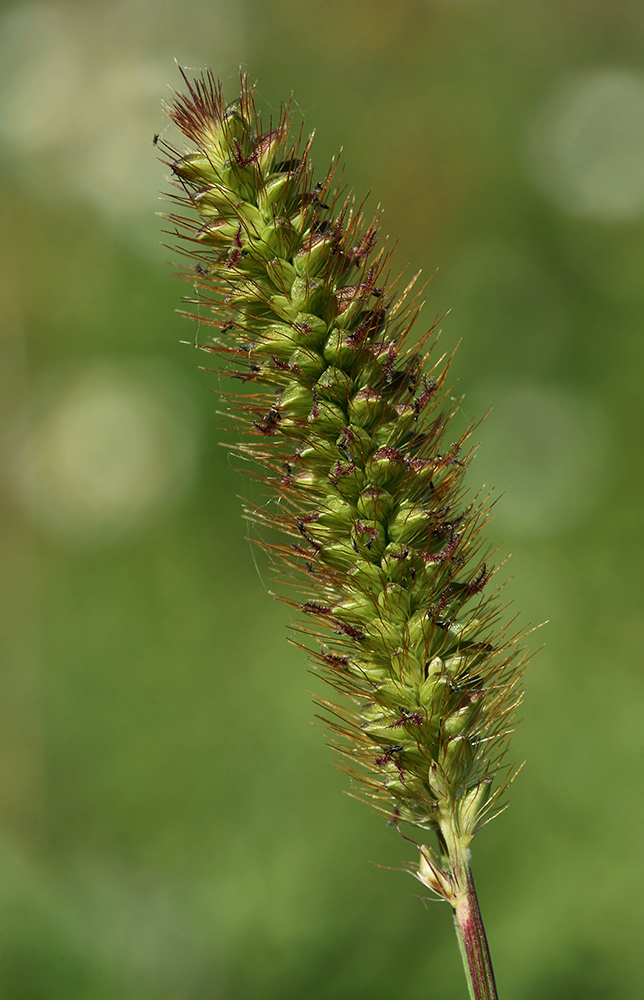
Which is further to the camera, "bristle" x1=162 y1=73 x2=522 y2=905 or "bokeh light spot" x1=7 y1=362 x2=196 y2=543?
"bokeh light spot" x1=7 y1=362 x2=196 y2=543

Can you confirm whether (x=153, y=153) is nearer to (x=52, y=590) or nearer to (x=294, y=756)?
(x=52, y=590)

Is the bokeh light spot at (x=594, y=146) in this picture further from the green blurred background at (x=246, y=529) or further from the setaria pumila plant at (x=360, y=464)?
the setaria pumila plant at (x=360, y=464)

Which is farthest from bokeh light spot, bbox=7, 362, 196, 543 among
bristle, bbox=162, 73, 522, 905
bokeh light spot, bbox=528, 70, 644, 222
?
bristle, bbox=162, 73, 522, 905

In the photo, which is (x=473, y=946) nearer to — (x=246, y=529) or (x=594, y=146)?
(x=246, y=529)

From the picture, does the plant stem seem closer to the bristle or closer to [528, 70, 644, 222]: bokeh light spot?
the bristle

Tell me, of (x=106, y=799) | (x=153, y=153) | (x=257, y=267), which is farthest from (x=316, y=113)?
(x=257, y=267)

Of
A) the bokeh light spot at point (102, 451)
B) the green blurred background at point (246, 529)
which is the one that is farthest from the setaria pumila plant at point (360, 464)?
the bokeh light spot at point (102, 451)
